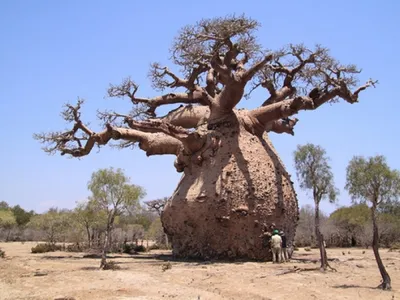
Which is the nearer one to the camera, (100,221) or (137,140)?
(137,140)

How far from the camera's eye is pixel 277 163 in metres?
11.1

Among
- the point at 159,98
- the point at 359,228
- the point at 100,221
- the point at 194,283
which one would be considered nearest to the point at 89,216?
the point at 100,221

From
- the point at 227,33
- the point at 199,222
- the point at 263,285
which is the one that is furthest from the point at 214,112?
the point at 263,285

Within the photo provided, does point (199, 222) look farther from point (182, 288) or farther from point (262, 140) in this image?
point (182, 288)

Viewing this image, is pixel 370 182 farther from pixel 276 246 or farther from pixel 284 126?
pixel 284 126

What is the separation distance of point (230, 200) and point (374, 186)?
3.81 metres

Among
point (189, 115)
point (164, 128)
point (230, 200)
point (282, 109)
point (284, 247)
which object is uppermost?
point (189, 115)

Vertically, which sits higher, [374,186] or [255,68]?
[255,68]

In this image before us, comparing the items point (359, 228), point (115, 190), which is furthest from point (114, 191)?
point (359, 228)

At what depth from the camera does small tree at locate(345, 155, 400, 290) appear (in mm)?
5742

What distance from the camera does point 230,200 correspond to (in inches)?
386

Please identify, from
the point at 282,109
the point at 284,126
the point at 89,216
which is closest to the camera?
the point at 282,109

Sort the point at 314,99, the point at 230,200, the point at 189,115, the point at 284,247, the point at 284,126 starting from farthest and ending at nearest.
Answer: the point at 284,126 → the point at 189,115 → the point at 314,99 → the point at 284,247 → the point at 230,200

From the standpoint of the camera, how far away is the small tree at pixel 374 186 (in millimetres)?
5742
